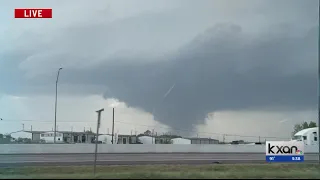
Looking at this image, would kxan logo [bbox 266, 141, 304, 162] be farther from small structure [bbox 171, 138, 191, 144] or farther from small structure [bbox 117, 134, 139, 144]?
small structure [bbox 171, 138, 191, 144]

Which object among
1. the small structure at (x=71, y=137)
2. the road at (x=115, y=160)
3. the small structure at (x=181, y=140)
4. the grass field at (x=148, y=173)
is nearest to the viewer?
the grass field at (x=148, y=173)

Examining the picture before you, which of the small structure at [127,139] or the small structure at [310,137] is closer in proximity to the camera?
the small structure at [310,137]

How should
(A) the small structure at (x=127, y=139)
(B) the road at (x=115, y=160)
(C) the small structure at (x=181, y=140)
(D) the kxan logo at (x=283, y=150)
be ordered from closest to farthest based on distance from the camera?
1. (D) the kxan logo at (x=283, y=150)
2. (B) the road at (x=115, y=160)
3. (A) the small structure at (x=127, y=139)
4. (C) the small structure at (x=181, y=140)

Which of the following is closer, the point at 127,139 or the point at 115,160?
the point at 115,160

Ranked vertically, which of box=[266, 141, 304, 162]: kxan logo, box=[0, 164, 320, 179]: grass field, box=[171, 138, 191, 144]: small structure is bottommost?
box=[171, 138, 191, 144]: small structure

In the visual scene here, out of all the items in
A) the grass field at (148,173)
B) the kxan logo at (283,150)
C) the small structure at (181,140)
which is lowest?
the small structure at (181,140)

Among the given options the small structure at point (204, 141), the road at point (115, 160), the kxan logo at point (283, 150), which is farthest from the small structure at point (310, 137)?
the kxan logo at point (283, 150)

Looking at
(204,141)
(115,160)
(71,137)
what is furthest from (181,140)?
(115,160)

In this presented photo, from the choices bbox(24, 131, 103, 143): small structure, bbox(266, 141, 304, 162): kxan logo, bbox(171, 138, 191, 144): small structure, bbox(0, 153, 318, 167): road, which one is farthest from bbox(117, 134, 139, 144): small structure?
bbox(266, 141, 304, 162): kxan logo

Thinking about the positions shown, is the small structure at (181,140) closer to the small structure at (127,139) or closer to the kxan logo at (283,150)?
the small structure at (127,139)

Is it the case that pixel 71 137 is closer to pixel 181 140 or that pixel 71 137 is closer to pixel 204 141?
pixel 181 140

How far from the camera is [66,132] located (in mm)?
78812

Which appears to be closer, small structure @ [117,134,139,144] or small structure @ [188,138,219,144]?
small structure @ [188,138,219,144]

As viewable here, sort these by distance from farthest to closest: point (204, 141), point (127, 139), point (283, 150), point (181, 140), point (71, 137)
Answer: point (71, 137) → point (181, 140) → point (127, 139) → point (204, 141) → point (283, 150)
